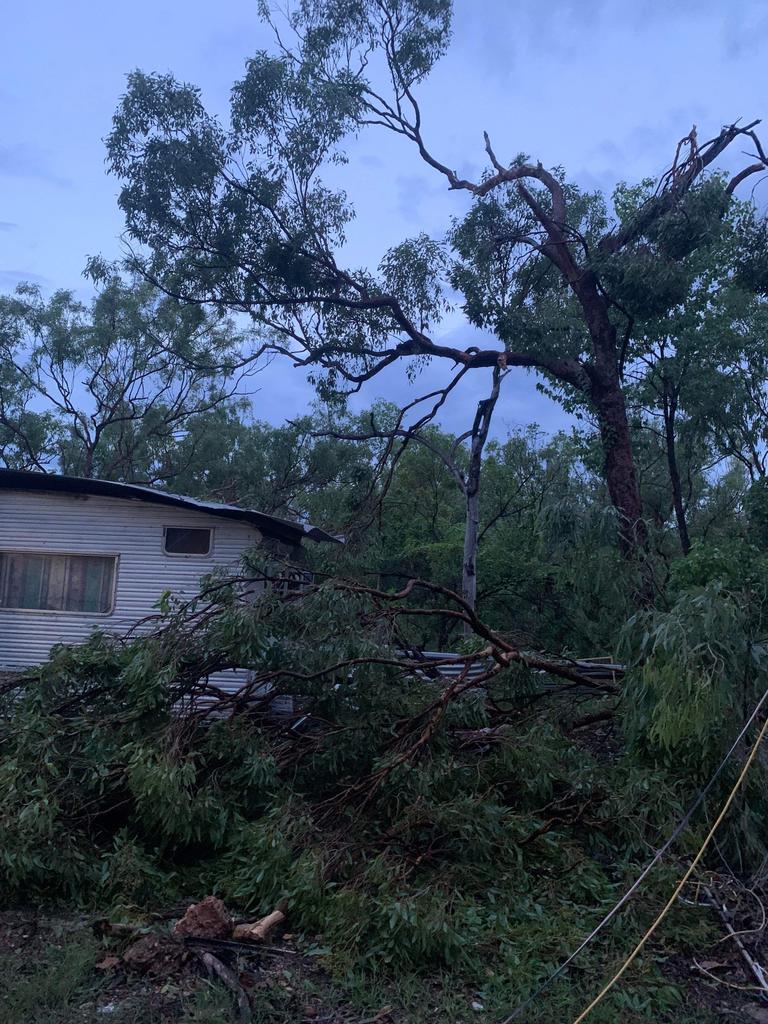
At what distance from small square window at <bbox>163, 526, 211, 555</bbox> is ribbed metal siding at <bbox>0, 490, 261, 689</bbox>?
0.22 feet

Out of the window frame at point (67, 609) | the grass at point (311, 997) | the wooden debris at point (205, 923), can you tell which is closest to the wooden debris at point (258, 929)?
the wooden debris at point (205, 923)

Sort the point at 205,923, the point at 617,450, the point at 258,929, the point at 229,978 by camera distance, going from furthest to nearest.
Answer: the point at 617,450 < the point at 258,929 < the point at 205,923 < the point at 229,978

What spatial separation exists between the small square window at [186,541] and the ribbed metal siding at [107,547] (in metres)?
0.07

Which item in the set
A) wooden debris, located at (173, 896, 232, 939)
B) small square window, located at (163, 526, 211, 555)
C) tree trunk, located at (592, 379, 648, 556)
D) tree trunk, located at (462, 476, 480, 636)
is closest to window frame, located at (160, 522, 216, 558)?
small square window, located at (163, 526, 211, 555)

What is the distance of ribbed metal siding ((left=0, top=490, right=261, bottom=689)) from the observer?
464 inches

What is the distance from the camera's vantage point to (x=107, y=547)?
39.2ft

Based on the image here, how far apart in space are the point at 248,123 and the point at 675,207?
6.64 meters

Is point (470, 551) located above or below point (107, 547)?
above

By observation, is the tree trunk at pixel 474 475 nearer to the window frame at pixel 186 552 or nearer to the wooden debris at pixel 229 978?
the window frame at pixel 186 552

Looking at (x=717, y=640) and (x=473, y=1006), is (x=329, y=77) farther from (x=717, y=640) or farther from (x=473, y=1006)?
(x=473, y=1006)

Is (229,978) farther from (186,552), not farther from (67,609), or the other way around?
(67,609)

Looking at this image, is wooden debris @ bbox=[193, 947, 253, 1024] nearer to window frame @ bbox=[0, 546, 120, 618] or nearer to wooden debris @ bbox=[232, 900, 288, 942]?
wooden debris @ bbox=[232, 900, 288, 942]

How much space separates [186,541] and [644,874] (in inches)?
305

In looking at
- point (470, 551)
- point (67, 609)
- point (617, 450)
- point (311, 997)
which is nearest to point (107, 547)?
point (67, 609)
